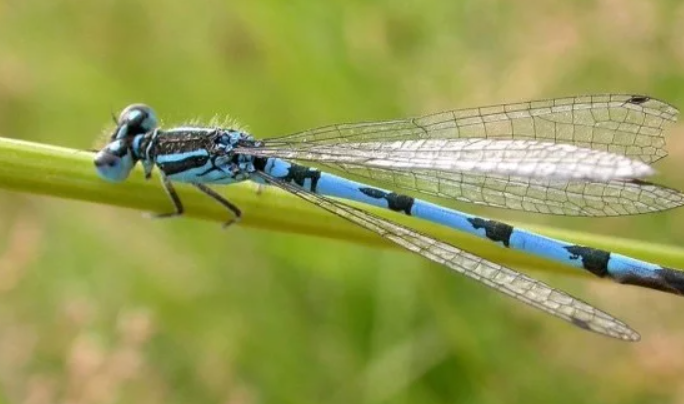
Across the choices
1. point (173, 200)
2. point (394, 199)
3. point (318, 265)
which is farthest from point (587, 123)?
point (318, 265)

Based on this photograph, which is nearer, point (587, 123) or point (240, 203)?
point (240, 203)

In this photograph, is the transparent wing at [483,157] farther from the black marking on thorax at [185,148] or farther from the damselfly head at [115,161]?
the damselfly head at [115,161]

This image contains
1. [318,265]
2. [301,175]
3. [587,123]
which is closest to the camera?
[587,123]

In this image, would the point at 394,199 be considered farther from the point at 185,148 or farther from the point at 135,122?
the point at 135,122

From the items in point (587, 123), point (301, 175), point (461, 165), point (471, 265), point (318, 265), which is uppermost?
point (587, 123)

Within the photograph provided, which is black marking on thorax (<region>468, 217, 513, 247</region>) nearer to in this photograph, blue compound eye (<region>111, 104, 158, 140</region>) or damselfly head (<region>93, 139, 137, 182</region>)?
damselfly head (<region>93, 139, 137, 182</region>)

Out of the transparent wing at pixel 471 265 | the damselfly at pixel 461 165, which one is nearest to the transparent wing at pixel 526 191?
the damselfly at pixel 461 165

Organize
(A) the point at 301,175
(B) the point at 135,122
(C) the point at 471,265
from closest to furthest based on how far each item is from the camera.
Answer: (C) the point at 471,265 → (A) the point at 301,175 → (B) the point at 135,122

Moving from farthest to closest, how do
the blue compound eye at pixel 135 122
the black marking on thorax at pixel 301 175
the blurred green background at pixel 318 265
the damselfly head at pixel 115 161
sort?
the blurred green background at pixel 318 265 < the blue compound eye at pixel 135 122 < the black marking on thorax at pixel 301 175 < the damselfly head at pixel 115 161

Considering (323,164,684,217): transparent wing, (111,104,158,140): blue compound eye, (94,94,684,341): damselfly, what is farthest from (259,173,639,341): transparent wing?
(111,104,158,140): blue compound eye
